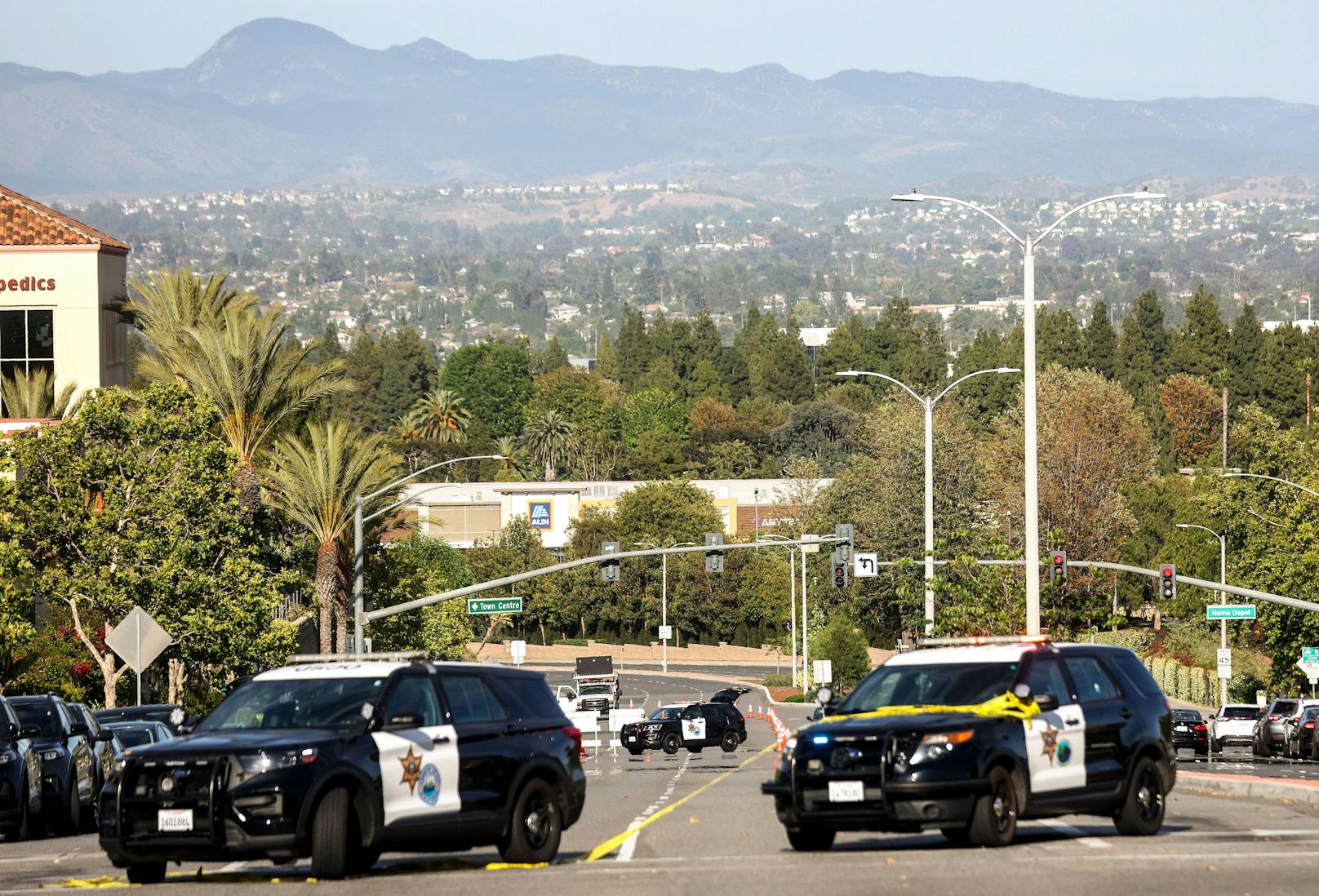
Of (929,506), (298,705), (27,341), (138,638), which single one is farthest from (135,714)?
(27,341)

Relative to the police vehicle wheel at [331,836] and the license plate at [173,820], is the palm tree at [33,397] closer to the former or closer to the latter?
the license plate at [173,820]

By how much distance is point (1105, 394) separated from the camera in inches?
4345

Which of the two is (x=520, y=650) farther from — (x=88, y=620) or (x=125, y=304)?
(x=88, y=620)

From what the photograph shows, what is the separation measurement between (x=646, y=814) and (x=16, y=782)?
24.7 ft

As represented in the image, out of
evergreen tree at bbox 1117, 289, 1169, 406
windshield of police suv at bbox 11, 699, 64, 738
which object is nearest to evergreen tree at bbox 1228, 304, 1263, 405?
evergreen tree at bbox 1117, 289, 1169, 406

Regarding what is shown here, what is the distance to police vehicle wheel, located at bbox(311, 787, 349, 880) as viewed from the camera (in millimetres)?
15562

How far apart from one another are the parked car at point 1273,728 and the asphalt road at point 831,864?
24967 mm

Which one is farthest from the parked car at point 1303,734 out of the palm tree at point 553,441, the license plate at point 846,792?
the palm tree at point 553,441

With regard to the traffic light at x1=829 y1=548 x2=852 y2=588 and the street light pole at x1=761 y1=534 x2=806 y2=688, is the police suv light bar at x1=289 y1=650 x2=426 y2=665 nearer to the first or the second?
the traffic light at x1=829 y1=548 x2=852 y2=588

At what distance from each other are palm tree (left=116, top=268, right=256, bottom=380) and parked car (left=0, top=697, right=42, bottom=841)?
3314cm

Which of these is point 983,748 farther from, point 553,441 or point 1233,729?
point 553,441

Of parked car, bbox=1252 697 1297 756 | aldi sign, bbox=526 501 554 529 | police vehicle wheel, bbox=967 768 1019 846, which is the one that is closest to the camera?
police vehicle wheel, bbox=967 768 1019 846

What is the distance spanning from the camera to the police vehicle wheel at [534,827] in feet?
57.0

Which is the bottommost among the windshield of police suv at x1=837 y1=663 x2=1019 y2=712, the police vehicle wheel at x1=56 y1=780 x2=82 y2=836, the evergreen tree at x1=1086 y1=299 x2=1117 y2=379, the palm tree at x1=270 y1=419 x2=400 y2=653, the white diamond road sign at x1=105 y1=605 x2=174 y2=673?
the police vehicle wheel at x1=56 y1=780 x2=82 y2=836
